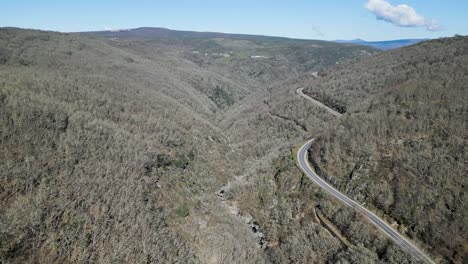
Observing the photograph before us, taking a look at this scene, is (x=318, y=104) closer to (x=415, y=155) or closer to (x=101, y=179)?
(x=415, y=155)

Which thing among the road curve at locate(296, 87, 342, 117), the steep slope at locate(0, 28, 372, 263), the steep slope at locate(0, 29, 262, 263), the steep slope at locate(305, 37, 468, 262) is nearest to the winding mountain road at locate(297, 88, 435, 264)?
the steep slope at locate(305, 37, 468, 262)

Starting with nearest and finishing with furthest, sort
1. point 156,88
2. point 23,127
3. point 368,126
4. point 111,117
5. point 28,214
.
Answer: point 28,214 < point 23,127 < point 368,126 < point 111,117 < point 156,88

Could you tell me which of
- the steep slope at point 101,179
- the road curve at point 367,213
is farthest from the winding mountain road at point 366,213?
the steep slope at point 101,179

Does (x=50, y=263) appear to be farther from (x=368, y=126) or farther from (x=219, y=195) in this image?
(x=368, y=126)

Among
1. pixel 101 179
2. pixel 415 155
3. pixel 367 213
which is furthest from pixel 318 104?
pixel 101 179

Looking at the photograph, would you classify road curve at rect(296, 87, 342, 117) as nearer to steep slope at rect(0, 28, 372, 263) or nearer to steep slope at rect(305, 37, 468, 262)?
steep slope at rect(305, 37, 468, 262)

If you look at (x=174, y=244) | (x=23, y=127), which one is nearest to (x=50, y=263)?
(x=174, y=244)

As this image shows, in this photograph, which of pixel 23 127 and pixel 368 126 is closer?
pixel 23 127

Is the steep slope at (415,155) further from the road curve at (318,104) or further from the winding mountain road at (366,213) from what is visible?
the road curve at (318,104)
